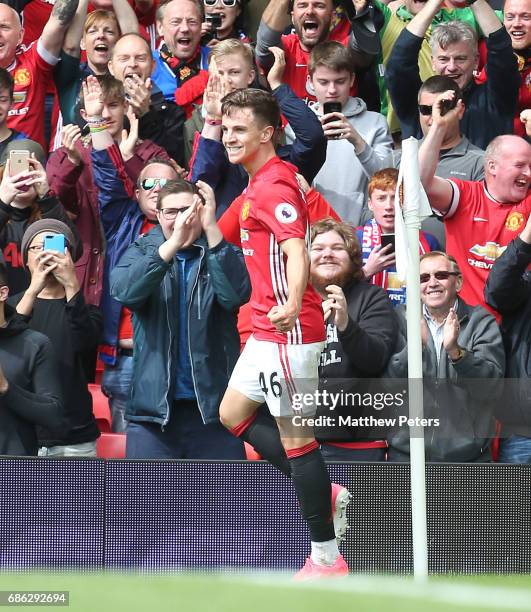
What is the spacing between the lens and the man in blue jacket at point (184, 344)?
817 cm

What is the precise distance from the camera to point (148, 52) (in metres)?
10.6

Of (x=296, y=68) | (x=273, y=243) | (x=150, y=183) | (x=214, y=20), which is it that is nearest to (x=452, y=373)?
A: (x=273, y=243)

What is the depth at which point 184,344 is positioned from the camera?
831 centimetres

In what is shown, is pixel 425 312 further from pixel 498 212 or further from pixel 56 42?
pixel 56 42

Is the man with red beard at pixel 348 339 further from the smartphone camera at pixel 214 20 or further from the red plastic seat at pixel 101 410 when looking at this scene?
the smartphone camera at pixel 214 20

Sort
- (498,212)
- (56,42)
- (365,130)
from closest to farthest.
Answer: (498,212)
(365,130)
(56,42)

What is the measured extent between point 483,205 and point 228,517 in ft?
8.97

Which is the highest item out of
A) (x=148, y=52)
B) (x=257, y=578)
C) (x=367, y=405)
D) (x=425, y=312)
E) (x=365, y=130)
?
(x=148, y=52)

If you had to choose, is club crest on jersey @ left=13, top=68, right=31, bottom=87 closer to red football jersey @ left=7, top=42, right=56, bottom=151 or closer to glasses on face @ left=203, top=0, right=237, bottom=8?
red football jersey @ left=7, top=42, right=56, bottom=151

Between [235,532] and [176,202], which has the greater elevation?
[176,202]

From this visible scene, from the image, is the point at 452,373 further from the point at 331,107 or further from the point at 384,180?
the point at 331,107

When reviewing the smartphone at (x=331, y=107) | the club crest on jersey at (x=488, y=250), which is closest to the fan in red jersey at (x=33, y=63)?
the smartphone at (x=331, y=107)

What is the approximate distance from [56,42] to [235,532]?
16.1 feet

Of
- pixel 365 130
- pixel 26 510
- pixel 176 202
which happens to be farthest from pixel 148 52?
pixel 26 510
